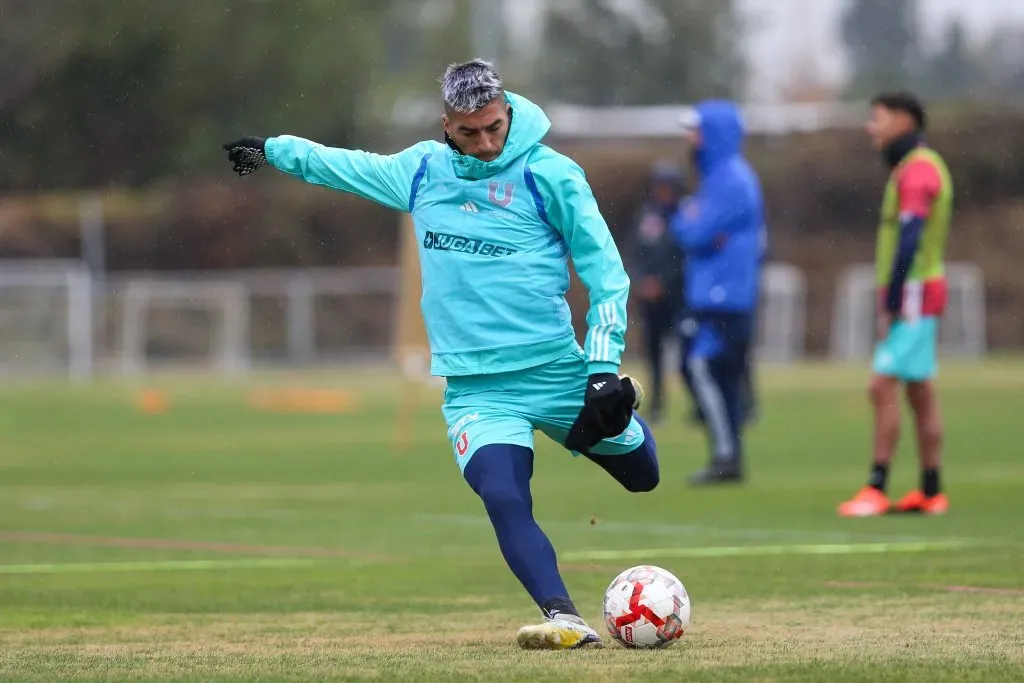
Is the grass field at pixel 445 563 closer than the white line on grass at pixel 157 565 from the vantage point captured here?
Yes

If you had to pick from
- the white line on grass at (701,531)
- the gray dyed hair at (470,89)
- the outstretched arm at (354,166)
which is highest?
the gray dyed hair at (470,89)

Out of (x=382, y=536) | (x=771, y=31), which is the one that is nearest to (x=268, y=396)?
(x=771, y=31)

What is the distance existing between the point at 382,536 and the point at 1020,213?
107 feet

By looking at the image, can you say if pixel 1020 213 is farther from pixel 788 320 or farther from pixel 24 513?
pixel 24 513

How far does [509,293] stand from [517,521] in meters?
0.80

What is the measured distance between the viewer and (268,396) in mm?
29500

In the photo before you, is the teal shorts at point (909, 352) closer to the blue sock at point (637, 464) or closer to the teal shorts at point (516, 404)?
the blue sock at point (637, 464)

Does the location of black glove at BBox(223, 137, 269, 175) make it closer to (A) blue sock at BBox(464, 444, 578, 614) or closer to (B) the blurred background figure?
(A) blue sock at BBox(464, 444, 578, 614)

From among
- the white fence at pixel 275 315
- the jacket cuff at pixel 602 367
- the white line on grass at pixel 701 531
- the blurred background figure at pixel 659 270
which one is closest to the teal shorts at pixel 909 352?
the white line on grass at pixel 701 531

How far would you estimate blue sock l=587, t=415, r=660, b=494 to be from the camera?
6.96m

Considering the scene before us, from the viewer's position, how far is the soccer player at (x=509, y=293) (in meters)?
6.48

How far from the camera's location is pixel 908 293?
11.1 m

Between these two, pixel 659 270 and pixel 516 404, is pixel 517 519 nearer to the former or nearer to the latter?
pixel 516 404

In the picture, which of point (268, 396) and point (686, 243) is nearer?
point (686, 243)
